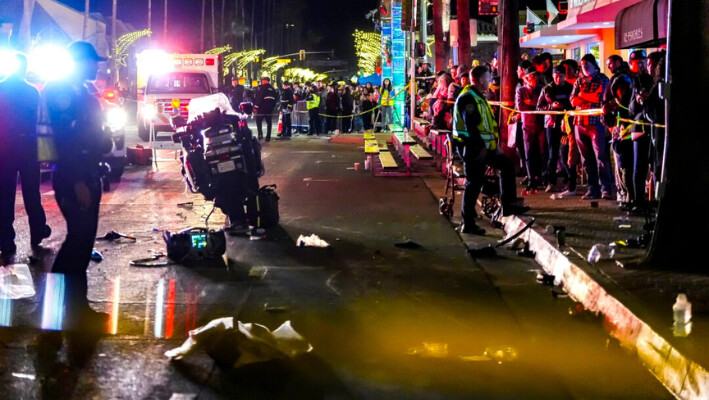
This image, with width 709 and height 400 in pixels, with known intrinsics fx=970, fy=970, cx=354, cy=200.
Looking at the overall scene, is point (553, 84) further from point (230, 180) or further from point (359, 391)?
point (359, 391)

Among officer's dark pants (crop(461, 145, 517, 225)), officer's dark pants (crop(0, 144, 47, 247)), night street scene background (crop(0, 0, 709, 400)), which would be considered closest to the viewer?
night street scene background (crop(0, 0, 709, 400))

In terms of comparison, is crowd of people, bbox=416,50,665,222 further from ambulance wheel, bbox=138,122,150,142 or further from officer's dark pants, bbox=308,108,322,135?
officer's dark pants, bbox=308,108,322,135

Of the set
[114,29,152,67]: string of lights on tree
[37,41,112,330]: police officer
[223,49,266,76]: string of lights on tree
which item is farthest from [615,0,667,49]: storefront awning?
[223,49,266,76]: string of lights on tree

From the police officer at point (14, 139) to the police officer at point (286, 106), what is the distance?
24363 millimetres

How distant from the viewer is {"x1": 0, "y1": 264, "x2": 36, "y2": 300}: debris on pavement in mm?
8000

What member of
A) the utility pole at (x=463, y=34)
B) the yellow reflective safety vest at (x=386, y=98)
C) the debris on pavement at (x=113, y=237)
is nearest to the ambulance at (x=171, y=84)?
the yellow reflective safety vest at (x=386, y=98)

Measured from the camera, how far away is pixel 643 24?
55.9 feet

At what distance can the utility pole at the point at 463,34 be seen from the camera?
2519 centimetres

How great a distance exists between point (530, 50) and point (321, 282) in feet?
121

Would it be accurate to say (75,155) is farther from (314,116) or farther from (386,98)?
(314,116)

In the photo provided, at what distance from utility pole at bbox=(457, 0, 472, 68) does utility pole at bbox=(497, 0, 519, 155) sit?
8.61m

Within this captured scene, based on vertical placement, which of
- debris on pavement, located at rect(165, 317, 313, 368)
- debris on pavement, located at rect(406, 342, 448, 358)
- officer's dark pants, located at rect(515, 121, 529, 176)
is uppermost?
officer's dark pants, located at rect(515, 121, 529, 176)

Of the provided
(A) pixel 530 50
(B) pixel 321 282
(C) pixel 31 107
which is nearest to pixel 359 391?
(B) pixel 321 282

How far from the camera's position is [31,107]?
9938 millimetres
